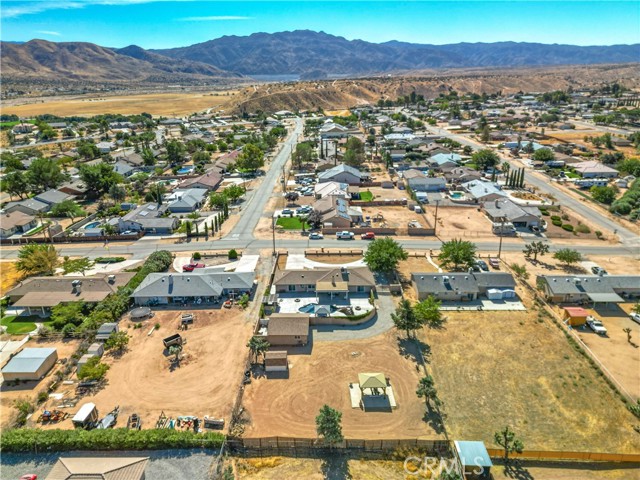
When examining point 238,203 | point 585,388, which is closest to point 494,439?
point 585,388

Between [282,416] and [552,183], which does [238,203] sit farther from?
[552,183]

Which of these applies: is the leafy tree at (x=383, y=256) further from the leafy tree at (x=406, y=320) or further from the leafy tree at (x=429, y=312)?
the leafy tree at (x=406, y=320)

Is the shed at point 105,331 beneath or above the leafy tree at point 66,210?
beneath

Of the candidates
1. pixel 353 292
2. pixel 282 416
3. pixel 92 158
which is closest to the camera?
pixel 282 416

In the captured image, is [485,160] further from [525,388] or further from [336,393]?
[336,393]

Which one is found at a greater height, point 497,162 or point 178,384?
point 497,162

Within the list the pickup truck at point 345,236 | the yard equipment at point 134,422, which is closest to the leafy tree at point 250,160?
the pickup truck at point 345,236
